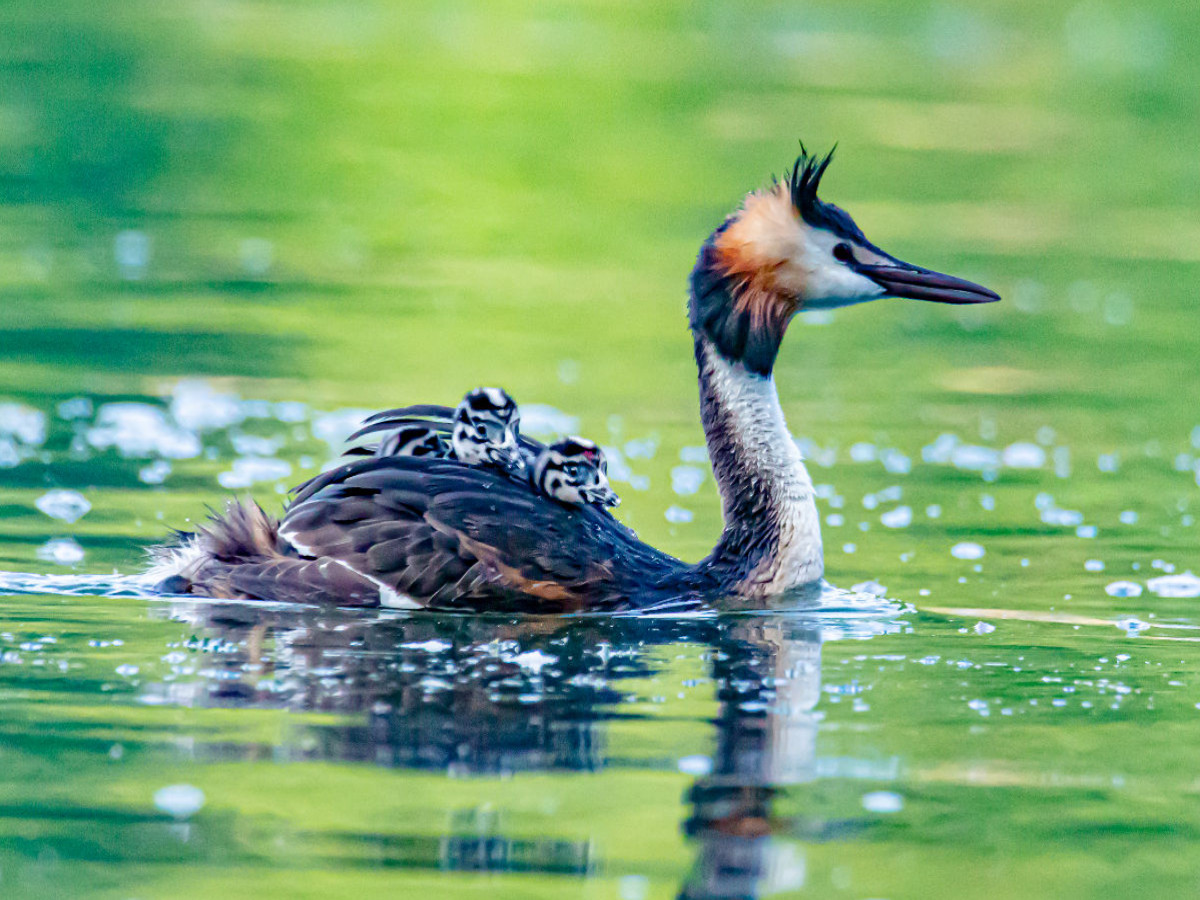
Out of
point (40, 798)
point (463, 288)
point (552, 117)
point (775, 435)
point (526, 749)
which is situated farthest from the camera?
point (552, 117)

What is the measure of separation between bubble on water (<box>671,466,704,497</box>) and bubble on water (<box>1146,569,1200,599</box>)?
9.07 ft

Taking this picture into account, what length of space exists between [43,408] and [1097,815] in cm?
764

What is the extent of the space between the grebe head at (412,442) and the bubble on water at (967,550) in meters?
2.62

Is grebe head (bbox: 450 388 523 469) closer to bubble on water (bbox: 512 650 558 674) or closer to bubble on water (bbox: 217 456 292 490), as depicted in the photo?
bubble on water (bbox: 512 650 558 674)

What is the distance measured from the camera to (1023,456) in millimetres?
12695

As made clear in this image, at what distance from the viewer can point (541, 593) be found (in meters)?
9.05

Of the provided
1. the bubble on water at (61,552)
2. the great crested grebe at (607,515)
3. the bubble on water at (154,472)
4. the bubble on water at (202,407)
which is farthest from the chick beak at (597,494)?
the bubble on water at (202,407)

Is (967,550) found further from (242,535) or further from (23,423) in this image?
(23,423)

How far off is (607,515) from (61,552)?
2482 millimetres

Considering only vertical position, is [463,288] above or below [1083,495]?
above

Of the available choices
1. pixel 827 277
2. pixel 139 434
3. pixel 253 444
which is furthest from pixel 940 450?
pixel 139 434

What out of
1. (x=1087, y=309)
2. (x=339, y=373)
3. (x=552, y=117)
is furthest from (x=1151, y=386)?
(x=552, y=117)

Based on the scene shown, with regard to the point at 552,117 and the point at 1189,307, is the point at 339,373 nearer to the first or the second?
the point at 1189,307

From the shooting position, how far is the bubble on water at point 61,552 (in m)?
9.79
